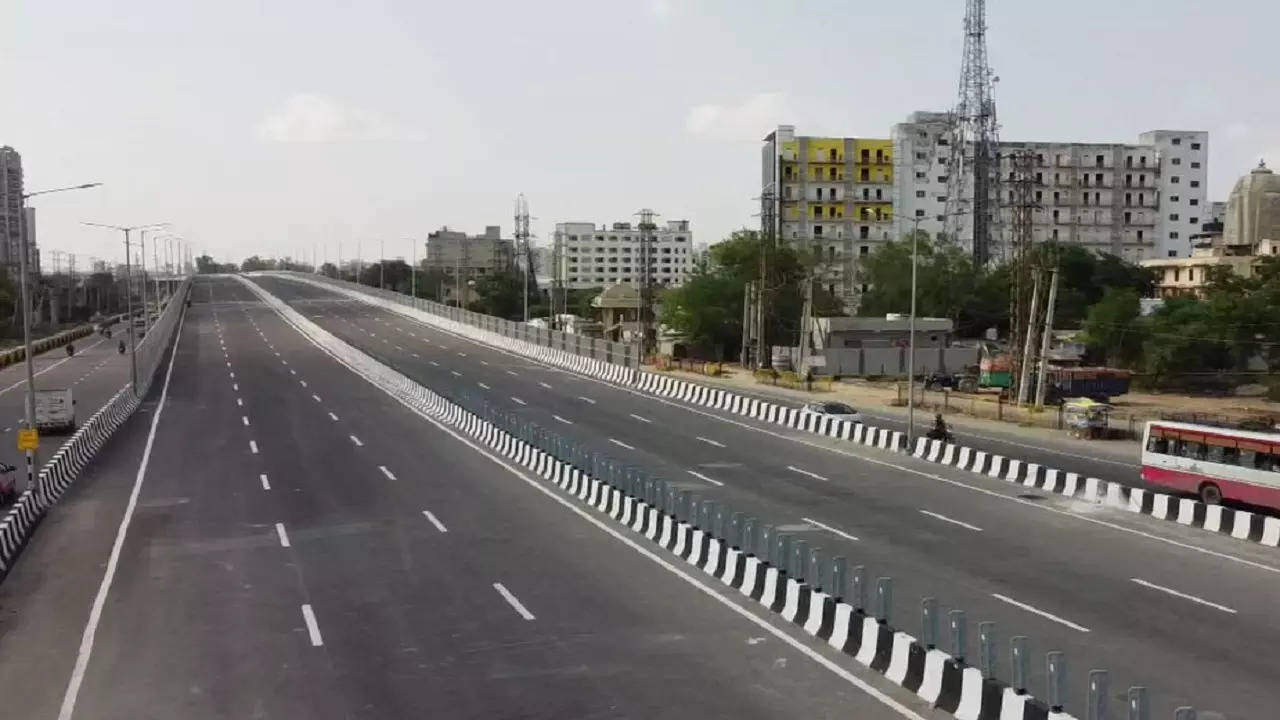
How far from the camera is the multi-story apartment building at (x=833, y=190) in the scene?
131 meters

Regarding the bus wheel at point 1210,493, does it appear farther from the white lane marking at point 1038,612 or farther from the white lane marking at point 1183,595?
the white lane marking at point 1038,612

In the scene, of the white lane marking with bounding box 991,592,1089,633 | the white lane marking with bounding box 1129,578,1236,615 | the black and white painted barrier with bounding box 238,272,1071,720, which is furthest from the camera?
the white lane marking with bounding box 1129,578,1236,615

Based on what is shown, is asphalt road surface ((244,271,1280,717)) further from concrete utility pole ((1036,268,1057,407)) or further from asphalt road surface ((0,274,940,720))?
concrete utility pole ((1036,268,1057,407))

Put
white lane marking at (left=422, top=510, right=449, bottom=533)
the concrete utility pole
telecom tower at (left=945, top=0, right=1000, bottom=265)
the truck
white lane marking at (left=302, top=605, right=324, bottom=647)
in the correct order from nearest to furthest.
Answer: white lane marking at (left=302, top=605, right=324, bottom=647), white lane marking at (left=422, top=510, right=449, bottom=533), the truck, the concrete utility pole, telecom tower at (left=945, top=0, right=1000, bottom=265)

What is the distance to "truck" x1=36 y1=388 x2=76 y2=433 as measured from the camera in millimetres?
42750

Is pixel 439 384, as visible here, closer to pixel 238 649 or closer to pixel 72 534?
pixel 72 534

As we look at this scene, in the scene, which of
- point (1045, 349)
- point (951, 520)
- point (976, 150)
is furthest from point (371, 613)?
point (976, 150)

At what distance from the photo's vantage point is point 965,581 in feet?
65.1

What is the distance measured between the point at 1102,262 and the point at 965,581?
318 ft

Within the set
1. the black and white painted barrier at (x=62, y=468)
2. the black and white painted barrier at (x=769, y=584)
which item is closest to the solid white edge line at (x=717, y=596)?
the black and white painted barrier at (x=769, y=584)

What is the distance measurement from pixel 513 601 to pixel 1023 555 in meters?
9.87

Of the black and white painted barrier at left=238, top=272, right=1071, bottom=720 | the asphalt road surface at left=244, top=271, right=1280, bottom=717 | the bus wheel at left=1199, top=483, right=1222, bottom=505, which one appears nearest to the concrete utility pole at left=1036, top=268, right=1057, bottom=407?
the asphalt road surface at left=244, top=271, right=1280, bottom=717

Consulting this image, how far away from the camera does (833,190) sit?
13275cm

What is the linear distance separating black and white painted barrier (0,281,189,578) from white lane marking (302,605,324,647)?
7.24m
